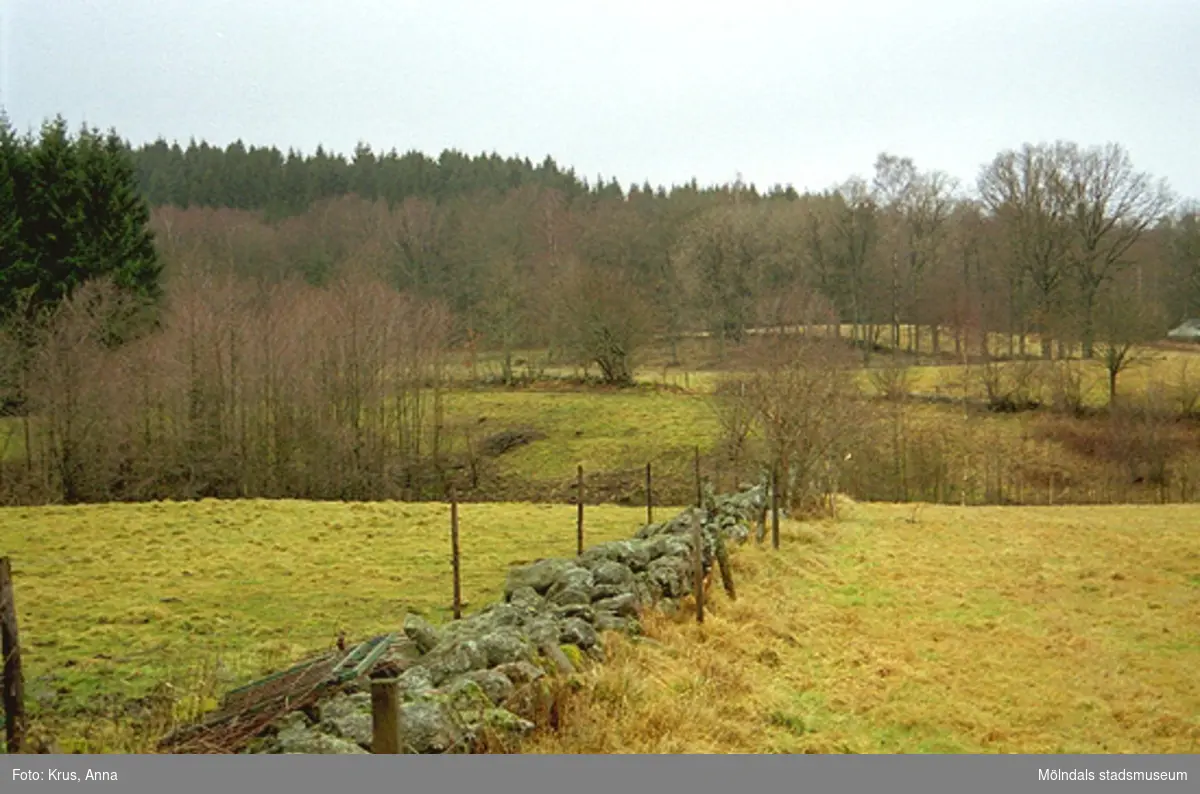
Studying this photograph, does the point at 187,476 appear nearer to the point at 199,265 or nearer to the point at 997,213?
the point at 199,265

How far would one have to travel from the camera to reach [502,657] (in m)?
7.54

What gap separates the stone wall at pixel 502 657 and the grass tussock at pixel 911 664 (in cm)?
36

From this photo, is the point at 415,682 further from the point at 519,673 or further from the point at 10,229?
the point at 10,229

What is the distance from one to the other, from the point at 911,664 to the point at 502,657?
4.92 meters

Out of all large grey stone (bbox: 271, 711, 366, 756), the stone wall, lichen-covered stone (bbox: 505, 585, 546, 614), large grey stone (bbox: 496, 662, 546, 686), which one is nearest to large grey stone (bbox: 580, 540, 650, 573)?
the stone wall

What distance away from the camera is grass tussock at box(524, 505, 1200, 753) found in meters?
7.45

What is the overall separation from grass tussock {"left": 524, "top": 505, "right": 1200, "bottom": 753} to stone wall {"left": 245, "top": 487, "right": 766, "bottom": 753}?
36cm

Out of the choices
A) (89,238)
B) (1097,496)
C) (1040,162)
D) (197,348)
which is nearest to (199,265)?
(89,238)

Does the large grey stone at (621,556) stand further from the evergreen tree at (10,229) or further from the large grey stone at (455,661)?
the evergreen tree at (10,229)

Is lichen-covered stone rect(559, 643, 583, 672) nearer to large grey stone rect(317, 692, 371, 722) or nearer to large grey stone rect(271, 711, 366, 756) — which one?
large grey stone rect(317, 692, 371, 722)

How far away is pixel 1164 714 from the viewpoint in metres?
8.62

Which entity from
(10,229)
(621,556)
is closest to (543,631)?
(621,556)

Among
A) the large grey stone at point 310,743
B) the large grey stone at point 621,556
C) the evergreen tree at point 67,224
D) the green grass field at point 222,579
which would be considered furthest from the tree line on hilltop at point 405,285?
the large grey stone at point 310,743

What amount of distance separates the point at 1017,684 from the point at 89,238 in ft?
123
